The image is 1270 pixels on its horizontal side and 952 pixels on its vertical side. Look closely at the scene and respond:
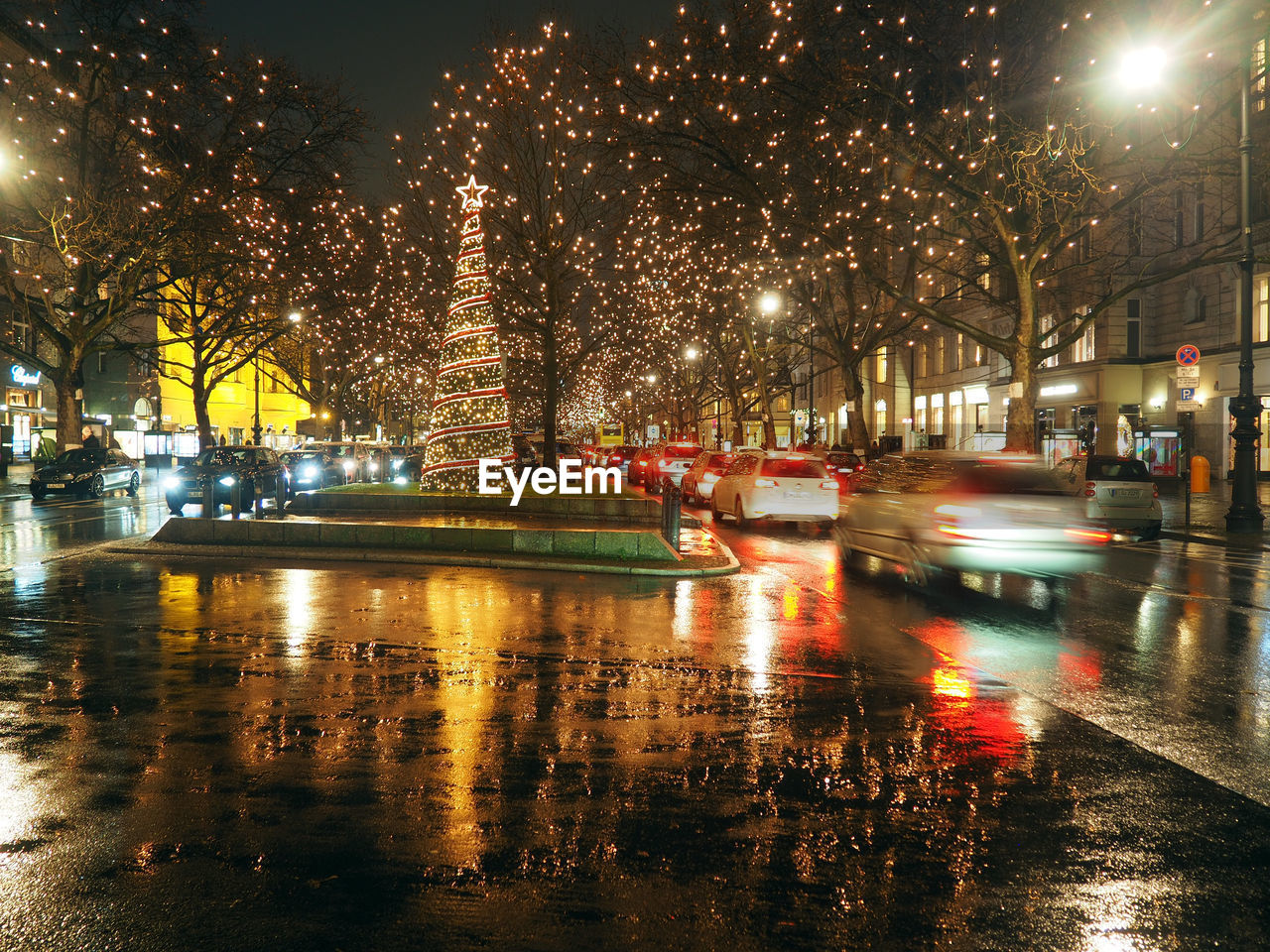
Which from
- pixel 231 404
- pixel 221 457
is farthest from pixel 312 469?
pixel 231 404

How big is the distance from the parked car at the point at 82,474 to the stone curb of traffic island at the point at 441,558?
1503 cm

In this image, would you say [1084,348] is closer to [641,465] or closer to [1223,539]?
[641,465]

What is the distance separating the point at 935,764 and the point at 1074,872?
1.41 meters

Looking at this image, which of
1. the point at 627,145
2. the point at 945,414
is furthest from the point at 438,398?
the point at 945,414

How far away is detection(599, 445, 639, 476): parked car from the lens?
4322 cm

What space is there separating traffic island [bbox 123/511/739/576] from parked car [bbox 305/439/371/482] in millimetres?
22454

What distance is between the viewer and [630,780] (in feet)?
15.9

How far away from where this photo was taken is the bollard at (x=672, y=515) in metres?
14.8

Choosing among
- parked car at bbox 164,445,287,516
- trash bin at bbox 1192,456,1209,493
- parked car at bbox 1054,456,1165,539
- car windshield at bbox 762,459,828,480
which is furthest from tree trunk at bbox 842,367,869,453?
parked car at bbox 164,445,287,516

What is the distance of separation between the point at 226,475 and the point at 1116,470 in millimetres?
22484

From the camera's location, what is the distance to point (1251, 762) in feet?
17.0

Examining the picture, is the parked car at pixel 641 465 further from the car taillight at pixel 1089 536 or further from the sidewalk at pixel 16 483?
the car taillight at pixel 1089 536

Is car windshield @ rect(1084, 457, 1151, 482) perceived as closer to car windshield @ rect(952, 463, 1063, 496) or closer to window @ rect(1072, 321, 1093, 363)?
car windshield @ rect(952, 463, 1063, 496)

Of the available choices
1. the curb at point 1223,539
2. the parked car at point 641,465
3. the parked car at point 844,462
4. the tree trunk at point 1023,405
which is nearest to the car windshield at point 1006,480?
the curb at point 1223,539
